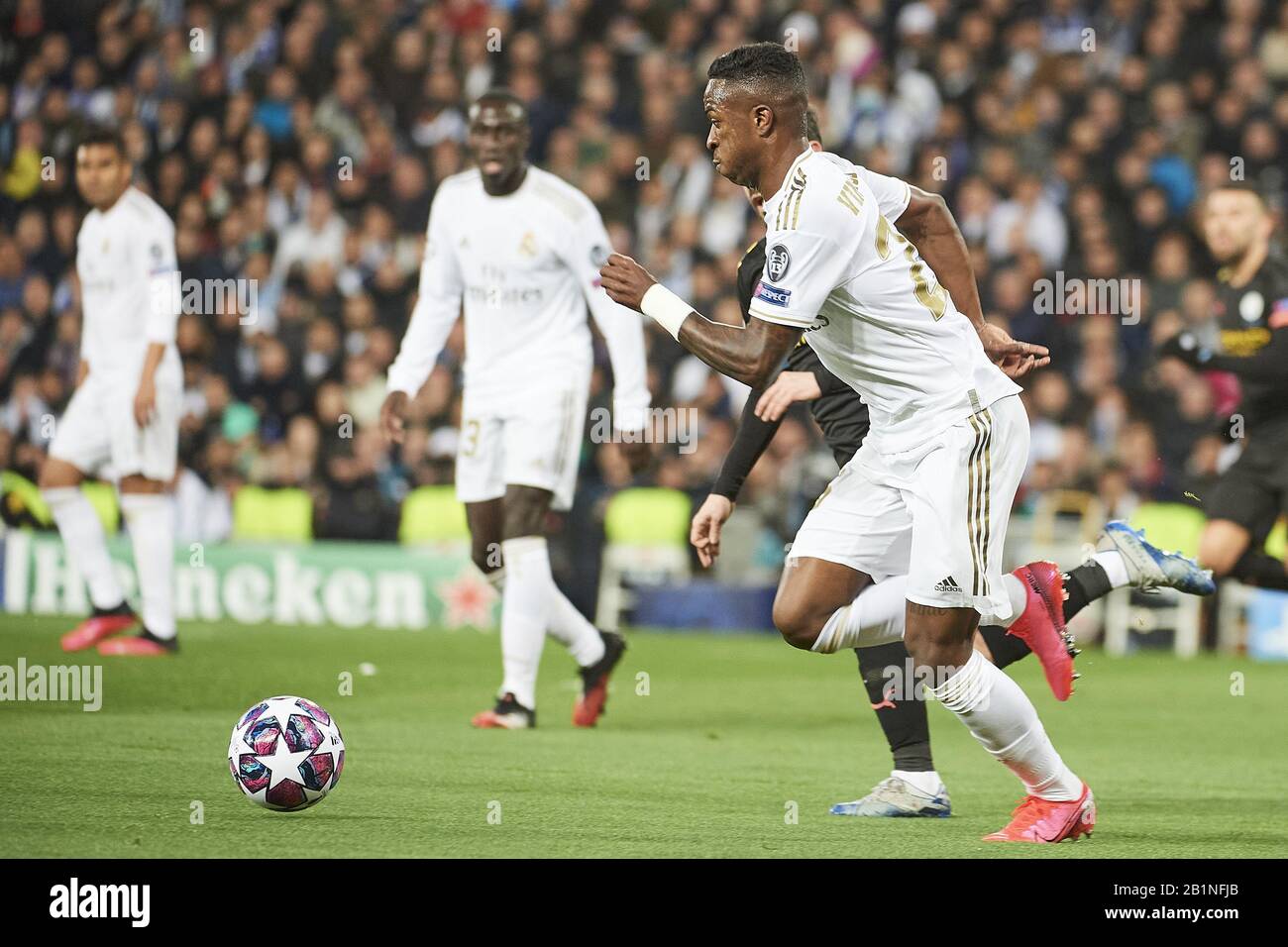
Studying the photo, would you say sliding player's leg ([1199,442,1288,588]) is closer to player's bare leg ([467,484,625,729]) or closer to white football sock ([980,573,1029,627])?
player's bare leg ([467,484,625,729])

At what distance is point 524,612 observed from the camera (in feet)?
28.5

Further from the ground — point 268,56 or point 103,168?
point 268,56

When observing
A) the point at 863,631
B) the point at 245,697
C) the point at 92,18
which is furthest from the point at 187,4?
the point at 863,631

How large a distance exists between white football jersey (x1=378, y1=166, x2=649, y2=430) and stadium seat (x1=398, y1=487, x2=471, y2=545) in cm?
612

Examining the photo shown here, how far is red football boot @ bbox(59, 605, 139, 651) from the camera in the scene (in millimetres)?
10992

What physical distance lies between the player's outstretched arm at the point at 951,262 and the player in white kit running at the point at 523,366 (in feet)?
8.73

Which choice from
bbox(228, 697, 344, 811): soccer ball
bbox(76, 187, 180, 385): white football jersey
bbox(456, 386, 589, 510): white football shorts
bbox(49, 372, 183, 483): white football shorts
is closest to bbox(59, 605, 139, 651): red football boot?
bbox(49, 372, 183, 483): white football shorts

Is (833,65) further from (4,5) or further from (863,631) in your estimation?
(863,631)

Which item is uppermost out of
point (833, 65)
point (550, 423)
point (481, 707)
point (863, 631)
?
point (833, 65)

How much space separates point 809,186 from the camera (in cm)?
532

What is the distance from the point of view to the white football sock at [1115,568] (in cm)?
676
